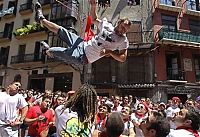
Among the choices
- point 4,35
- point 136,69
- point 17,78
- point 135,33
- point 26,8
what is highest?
point 26,8

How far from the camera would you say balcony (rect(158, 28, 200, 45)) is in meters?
19.8

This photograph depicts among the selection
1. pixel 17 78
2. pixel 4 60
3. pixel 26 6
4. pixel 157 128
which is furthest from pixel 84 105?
pixel 26 6

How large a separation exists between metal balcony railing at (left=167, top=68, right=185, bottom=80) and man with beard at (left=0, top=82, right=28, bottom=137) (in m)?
15.6

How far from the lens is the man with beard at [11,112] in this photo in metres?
5.22

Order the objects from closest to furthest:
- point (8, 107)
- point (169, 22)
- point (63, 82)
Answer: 1. point (8, 107)
2. point (169, 22)
3. point (63, 82)

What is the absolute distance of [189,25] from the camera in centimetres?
2173

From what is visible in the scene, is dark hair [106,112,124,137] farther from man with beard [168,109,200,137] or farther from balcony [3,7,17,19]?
balcony [3,7,17,19]

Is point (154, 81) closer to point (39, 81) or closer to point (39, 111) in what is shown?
point (39, 81)

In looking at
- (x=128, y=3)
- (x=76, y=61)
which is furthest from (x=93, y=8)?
(x=128, y=3)

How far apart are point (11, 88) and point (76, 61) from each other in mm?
1591

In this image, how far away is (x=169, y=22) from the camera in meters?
21.2

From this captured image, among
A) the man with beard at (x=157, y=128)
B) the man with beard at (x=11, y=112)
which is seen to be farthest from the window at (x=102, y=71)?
the man with beard at (x=157, y=128)

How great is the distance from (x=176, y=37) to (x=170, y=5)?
3009 mm

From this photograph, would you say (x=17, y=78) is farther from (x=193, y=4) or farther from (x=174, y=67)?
(x=193, y=4)
